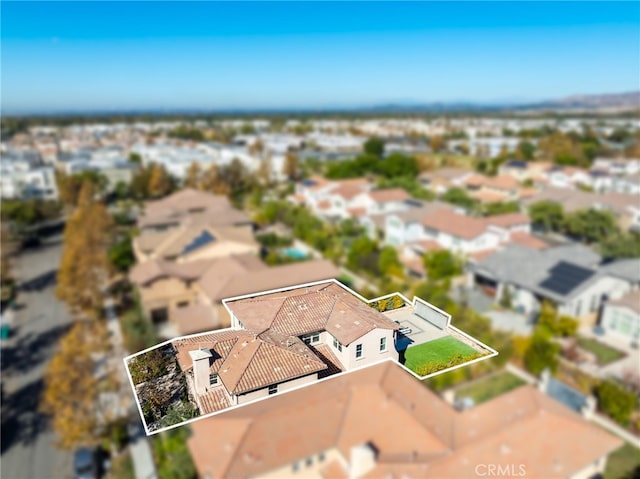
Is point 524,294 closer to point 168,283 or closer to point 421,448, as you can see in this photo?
point 168,283

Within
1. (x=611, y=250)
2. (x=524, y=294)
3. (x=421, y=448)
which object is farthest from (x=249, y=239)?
(x=421, y=448)

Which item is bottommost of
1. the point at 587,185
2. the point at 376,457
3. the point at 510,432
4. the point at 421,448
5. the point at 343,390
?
the point at 587,185

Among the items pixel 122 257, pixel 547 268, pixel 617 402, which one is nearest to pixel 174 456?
pixel 617 402

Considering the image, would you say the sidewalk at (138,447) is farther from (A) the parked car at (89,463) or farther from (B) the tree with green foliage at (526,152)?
(B) the tree with green foliage at (526,152)

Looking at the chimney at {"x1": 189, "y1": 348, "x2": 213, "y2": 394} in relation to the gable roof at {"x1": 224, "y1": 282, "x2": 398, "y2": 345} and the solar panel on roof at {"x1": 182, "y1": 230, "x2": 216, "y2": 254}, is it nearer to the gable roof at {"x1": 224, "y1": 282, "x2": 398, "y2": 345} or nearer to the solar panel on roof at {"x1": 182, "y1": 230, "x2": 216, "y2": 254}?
the gable roof at {"x1": 224, "y1": 282, "x2": 398, "y2": 345}

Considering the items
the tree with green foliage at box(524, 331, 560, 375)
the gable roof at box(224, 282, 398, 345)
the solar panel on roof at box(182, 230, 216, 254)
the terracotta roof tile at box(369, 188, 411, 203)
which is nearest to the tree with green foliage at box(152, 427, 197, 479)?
the gable roof at box(224, 282, 398, 345)
